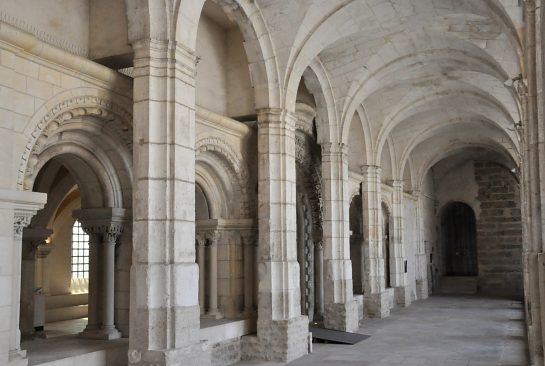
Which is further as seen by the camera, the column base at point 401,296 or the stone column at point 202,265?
the column base at point 401,296

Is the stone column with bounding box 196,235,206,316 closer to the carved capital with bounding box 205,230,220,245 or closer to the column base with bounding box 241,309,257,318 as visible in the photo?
the carved capital with bounding box 205,230,220,245

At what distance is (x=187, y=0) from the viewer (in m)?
6.90

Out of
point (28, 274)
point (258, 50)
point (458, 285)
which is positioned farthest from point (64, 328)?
point (458, 285)

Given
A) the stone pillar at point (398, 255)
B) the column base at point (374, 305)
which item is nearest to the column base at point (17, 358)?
the column base at point (374, 305)

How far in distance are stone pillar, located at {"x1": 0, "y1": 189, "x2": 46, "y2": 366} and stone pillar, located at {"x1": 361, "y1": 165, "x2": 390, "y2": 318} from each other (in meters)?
10.7

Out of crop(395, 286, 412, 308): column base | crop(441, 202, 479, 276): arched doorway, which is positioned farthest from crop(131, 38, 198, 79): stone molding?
crop(441, 202, 479, 276): arched doorway

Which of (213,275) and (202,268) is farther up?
(202,268)

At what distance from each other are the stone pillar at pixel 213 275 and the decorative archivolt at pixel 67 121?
2834 millimetres

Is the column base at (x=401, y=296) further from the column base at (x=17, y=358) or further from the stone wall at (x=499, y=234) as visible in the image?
the column base at (x=17, y=358)

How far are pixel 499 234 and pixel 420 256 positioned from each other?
575 centimetres

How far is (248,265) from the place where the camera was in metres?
10.1

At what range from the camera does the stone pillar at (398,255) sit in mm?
18312

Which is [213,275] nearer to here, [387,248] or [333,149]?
[333,149]

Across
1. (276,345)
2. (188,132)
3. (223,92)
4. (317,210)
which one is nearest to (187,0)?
(188,132)
